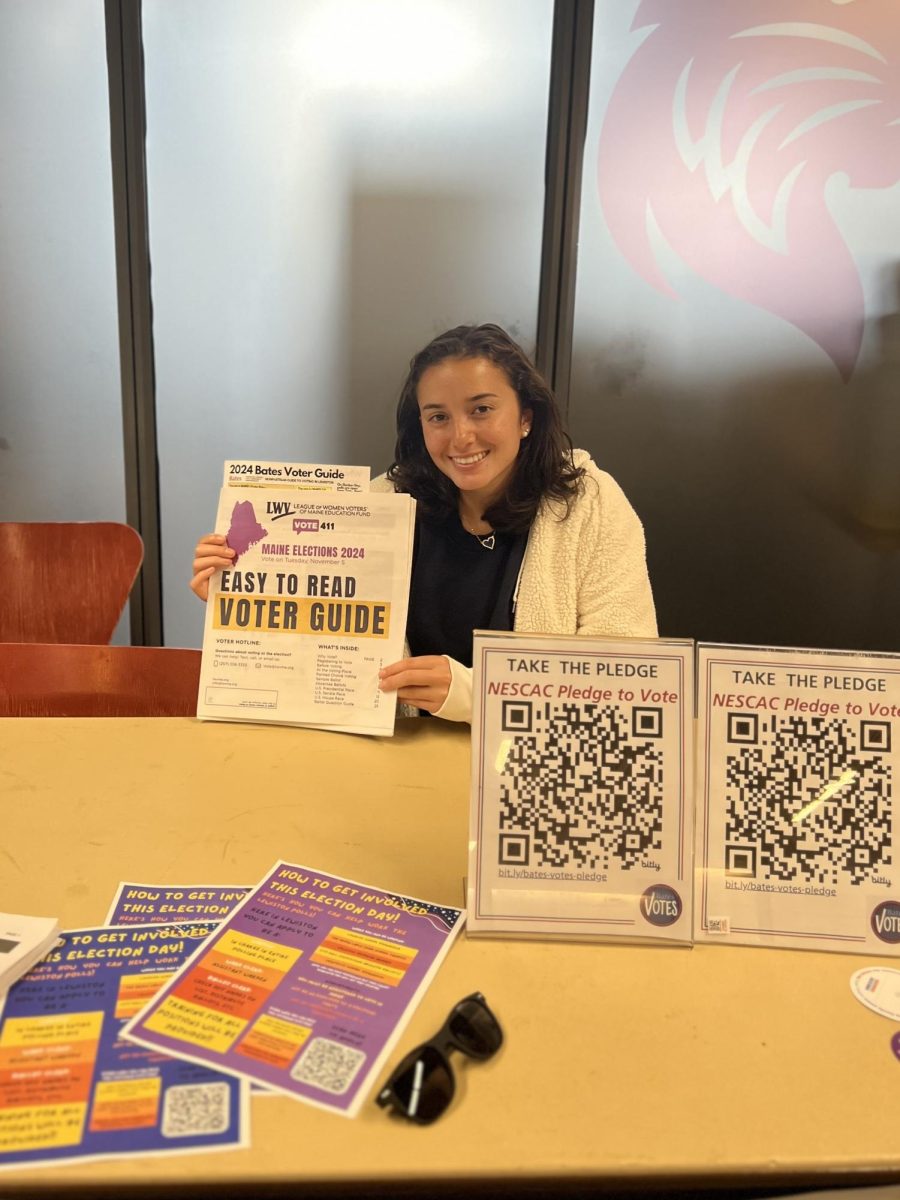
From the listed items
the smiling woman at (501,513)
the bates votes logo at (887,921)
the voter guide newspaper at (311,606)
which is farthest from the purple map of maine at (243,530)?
the bates votes logo at (887,921)

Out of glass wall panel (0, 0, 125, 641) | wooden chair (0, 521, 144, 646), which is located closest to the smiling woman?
wooden chair (0, 521, 144, 646)

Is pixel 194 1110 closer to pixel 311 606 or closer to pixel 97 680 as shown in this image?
pixel 311 606

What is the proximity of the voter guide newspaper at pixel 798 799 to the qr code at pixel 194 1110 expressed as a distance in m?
0.47

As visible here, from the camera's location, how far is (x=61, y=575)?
6.75ft


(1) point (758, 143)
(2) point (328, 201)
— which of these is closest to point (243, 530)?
(2) point (328, 201)

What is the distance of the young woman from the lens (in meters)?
1.60

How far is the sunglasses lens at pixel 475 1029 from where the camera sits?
2.19 feet

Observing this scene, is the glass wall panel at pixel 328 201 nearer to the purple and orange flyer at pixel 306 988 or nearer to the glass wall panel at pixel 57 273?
the glass wall panel at pixel 57 273

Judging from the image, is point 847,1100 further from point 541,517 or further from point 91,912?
point 541,517

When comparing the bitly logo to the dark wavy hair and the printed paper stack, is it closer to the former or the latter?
the dark wavy hair

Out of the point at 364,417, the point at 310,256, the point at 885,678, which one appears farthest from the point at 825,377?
the point at 885,678

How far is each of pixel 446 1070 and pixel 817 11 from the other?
3.04m

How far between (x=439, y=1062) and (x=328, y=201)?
8.78ft

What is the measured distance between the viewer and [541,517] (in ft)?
5.44
